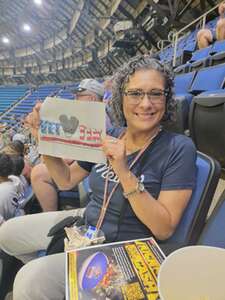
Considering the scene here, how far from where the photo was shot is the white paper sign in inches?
30.7

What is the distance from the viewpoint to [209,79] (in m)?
2.13

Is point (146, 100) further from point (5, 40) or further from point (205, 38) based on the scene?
point (5, 40)

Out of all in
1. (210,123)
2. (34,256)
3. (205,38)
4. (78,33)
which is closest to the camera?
(34,256)

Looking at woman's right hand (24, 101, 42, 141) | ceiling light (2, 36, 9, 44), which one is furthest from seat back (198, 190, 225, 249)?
ceiling light (2, 36, 9, 44)

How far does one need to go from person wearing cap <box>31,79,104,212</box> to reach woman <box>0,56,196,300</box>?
2.42 feet

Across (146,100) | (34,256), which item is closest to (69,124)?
(146,100)

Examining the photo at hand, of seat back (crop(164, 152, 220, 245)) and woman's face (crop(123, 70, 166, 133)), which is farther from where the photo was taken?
woman's face (crop(123, 70, 166, 133))

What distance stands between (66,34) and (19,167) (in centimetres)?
1303

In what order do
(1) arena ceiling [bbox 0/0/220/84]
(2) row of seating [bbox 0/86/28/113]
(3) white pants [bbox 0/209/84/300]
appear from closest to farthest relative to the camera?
(3) white pants [bbox 0/209/84/300], (1) arena ceiling [bbox 0/0/220/84], (2) row of seating [bbox 0/86/28/113]

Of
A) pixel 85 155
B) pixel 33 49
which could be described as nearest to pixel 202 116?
pixel 85 155

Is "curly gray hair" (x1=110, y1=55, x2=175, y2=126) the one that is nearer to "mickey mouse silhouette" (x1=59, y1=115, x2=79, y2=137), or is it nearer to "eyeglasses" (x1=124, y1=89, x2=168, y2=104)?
"eyeglasses" (x1=124, y1=89, x2=168, y2=104)

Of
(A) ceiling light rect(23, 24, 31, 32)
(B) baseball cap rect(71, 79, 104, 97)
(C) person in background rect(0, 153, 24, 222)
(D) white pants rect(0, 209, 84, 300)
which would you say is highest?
(A) ceiling light rect(23, 24, 31, 32)

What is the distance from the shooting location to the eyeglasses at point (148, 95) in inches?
34.9

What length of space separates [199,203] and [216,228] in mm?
90
